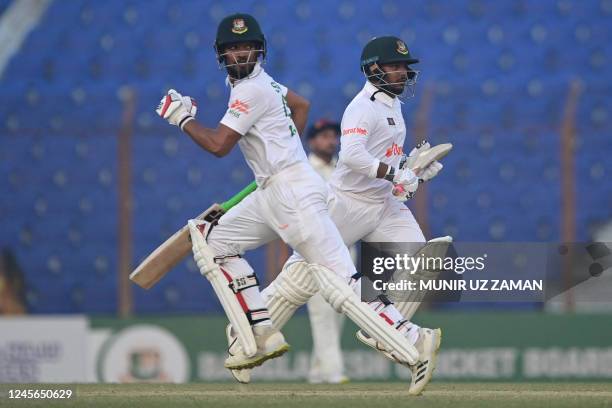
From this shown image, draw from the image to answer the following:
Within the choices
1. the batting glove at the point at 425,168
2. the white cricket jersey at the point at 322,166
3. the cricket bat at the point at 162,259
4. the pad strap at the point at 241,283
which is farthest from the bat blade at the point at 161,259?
the white cricket jersey at the point at 322,166

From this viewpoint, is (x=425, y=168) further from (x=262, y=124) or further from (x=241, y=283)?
(x=241, y=283)

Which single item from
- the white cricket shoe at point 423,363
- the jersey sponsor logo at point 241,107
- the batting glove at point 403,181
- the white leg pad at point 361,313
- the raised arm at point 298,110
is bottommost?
the white cricket shoe at point 423,363

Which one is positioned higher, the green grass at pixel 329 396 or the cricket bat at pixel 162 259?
the cricket bat at pixel 162 259

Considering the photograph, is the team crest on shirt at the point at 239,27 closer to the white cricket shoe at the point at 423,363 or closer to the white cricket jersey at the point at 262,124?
the white cricket jersey at the point at 262,124

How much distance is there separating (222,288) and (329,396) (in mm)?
837

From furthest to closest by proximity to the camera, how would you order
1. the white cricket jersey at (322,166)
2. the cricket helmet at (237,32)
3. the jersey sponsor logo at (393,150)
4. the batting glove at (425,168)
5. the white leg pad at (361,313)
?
the white cricket jersey at (322,166), the batting glove at (425,168), the jersey sponsor logo at (393,150), the cricket helmet at (237,32), the white leg pad at (361,313)

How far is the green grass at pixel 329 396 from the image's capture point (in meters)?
5.99

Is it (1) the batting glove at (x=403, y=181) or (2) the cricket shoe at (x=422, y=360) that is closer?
(2) the cricket shoe at (x=422, y=360)

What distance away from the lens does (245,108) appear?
21.6 feet

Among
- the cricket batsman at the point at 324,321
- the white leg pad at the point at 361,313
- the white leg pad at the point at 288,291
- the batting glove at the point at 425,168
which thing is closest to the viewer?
the white leg pad at the point at 361,313

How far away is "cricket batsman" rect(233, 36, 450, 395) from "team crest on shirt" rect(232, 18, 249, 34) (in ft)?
2.55

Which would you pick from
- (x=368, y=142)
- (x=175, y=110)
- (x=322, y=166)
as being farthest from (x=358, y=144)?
(x=322, y=166)

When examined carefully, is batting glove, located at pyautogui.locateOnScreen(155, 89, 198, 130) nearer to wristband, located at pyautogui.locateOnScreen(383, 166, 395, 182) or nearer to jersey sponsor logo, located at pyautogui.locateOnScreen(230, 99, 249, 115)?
jersey sponsor logo, located at pyautogui.locateOnScreen(230, 99, 249, 115)

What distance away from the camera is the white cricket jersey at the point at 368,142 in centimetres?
703
